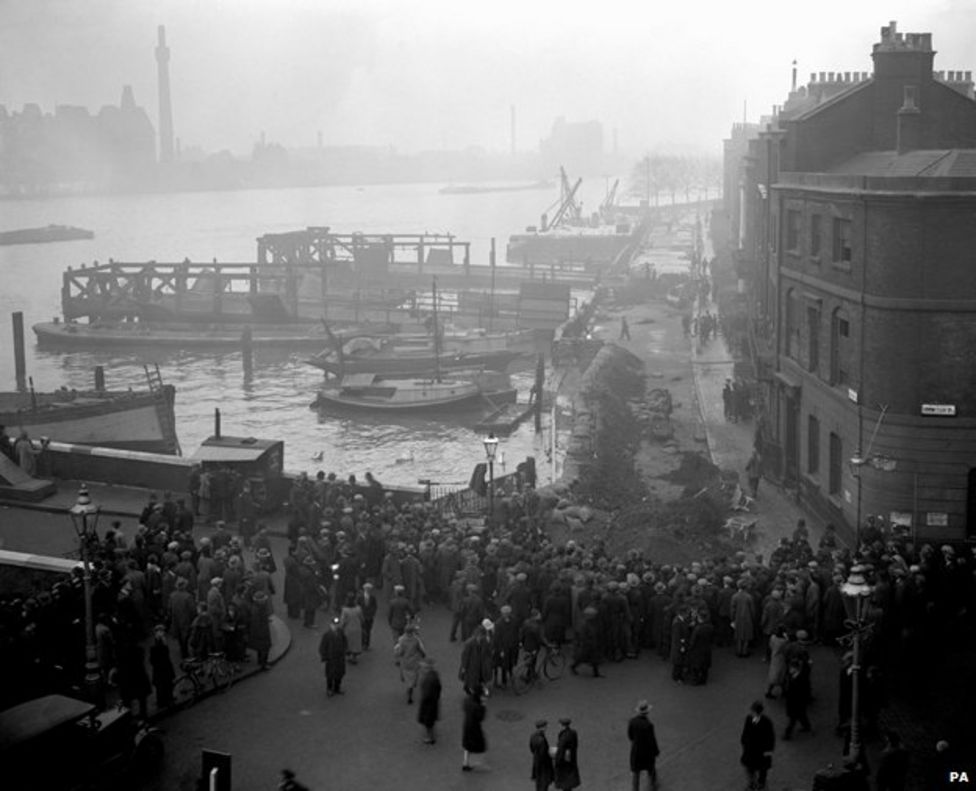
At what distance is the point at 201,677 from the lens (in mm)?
19453

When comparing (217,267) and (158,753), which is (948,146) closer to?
(158,753)

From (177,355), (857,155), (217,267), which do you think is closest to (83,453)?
(857,155)

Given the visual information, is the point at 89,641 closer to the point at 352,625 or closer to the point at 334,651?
the point at 334,651

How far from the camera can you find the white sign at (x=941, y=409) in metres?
26.7

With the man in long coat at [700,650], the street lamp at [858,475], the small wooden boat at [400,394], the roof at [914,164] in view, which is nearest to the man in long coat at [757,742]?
the man in long coat at [700,650]

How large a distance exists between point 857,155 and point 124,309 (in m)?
78.4

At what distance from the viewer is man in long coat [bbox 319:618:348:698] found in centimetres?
1888

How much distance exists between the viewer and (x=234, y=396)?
7406 cm

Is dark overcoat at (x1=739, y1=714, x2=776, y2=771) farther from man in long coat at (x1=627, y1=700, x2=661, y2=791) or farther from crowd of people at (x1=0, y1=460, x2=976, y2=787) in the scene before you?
crowd of people at (x1=0, y1=460, x2=976, y2=787)

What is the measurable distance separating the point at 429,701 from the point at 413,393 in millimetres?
45574

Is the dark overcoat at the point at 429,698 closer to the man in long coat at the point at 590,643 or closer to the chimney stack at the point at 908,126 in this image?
the man in long coat at the point at 590,643

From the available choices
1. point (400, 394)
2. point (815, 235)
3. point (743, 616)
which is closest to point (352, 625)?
point (743, 616)

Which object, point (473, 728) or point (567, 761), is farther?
point (473, 728)

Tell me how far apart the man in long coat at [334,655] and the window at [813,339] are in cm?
1789
